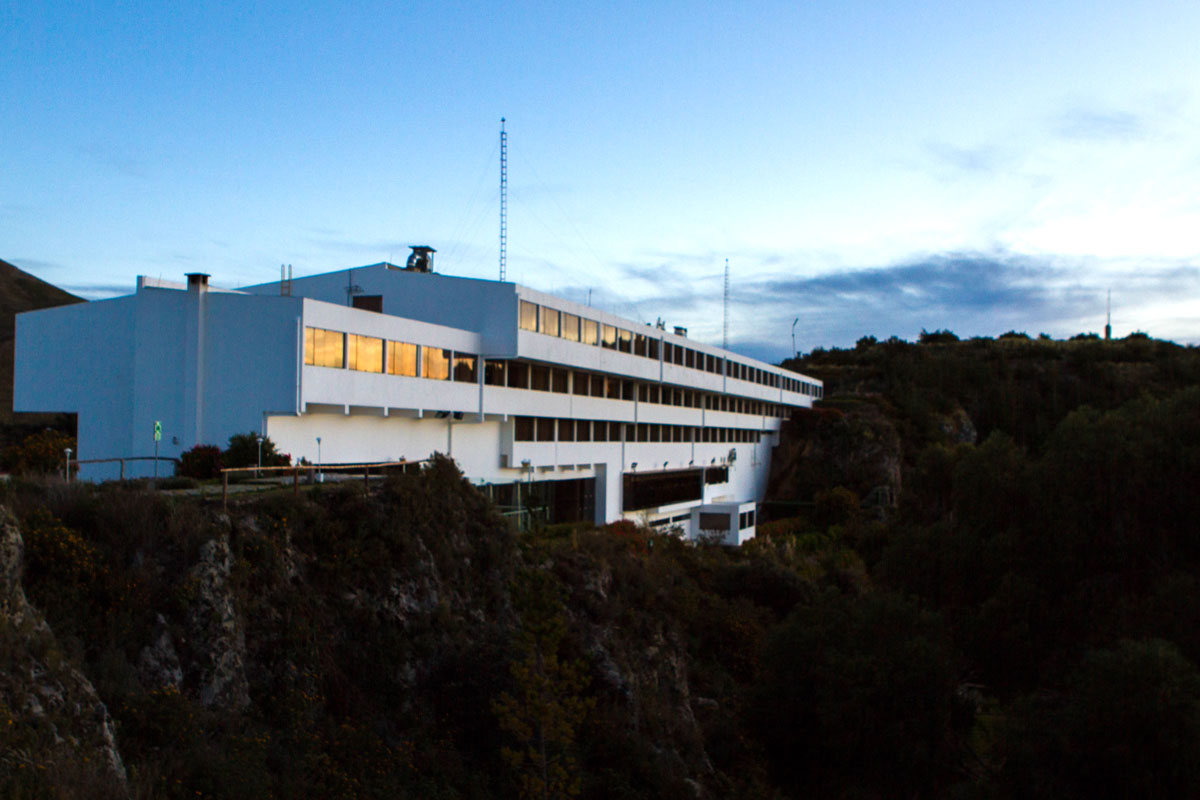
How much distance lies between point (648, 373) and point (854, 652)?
28.5 meters

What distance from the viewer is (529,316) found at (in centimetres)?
3481

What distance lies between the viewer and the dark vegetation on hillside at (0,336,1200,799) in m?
12.5

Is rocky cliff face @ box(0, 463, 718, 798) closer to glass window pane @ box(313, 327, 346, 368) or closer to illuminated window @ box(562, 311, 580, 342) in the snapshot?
glass window pane @ box(313, 327, 346, 368)

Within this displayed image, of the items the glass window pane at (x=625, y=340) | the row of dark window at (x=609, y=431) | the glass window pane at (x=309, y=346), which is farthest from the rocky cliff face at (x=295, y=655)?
the glass window pane at (x=625, y=340)

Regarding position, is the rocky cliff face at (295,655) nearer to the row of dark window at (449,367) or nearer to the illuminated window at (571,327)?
the row of dark window at (449,367)

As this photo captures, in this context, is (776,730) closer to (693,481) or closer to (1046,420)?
(693,481)

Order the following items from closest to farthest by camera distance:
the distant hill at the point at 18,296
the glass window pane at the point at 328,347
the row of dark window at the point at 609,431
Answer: the glass window pane at the point at 328,347 → the row of dark window at the point at 609,431 → the distant hill at the point at 18,296

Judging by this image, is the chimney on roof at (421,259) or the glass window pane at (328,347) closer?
the glass window pane at (328,347)

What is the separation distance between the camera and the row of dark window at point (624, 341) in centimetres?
3581

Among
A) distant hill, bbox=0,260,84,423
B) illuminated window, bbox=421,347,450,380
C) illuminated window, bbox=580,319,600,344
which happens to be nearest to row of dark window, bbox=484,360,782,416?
illuminated window, bbox=580,319,600,344

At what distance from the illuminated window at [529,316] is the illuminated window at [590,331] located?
5034 mm

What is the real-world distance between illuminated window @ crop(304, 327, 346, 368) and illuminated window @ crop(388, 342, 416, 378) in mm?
2341

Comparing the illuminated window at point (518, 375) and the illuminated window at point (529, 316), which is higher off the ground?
the illuminated window at point (529, 316)

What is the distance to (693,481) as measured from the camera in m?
56.4
